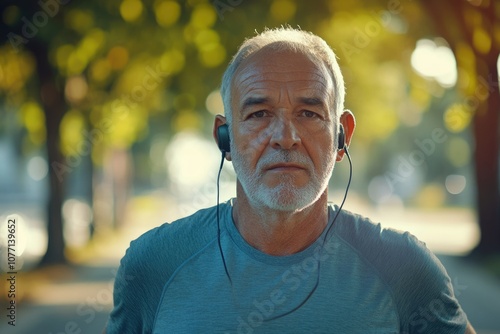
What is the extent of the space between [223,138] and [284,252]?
490mm

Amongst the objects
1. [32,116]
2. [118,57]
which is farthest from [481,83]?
[32,116]

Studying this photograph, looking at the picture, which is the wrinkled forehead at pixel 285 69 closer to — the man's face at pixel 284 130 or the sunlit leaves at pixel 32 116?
the man's face at pixel 284 130

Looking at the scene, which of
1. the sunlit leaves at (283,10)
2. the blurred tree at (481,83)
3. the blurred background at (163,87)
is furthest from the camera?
the blurred tree at (481,83)

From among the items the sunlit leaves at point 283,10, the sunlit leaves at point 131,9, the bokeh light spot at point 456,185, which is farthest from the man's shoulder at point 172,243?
the bokeh light spot at point 456,185

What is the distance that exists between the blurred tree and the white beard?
14311 millimetres

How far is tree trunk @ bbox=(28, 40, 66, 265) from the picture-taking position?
1947cm

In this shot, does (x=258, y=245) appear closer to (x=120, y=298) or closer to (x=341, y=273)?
(x=341, y=273)

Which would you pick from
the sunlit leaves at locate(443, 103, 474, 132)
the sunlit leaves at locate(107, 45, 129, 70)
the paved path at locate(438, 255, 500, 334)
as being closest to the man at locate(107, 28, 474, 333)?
the paved path at locate(438, 255, 500, 334)

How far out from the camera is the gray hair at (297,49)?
2.98 metres

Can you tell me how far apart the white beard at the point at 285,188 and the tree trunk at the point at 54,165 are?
→ 55.7 ft

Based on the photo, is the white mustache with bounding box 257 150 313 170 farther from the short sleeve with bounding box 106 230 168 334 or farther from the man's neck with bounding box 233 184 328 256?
the short sleeve with bounding box 106 230 168 334

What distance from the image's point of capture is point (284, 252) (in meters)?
2.84

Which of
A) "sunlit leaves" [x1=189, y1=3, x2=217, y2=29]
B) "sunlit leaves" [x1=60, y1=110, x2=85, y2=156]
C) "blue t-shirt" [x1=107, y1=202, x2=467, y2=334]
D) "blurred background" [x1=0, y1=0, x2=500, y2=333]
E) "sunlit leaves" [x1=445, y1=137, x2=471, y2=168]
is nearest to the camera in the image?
"blue t-shirt" [x1=107, y1=202, x2=467, y2=334]

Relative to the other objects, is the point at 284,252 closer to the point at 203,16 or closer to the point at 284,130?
the point at 284,130
